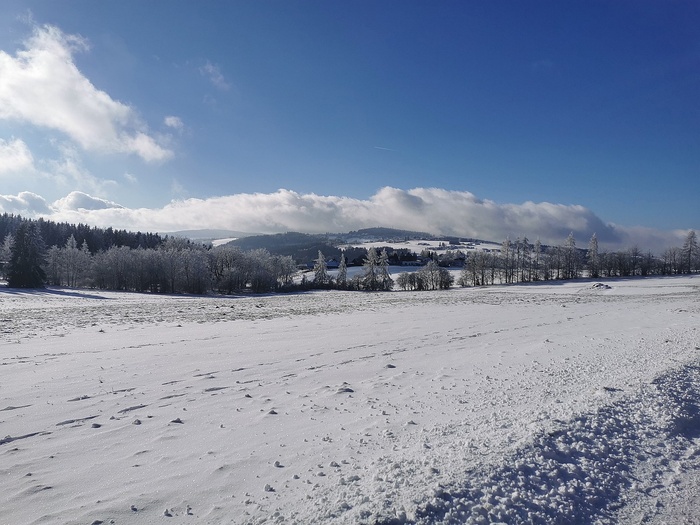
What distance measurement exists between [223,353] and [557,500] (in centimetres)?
1078

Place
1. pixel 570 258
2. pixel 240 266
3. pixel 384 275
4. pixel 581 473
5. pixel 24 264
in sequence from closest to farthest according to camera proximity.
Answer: pixel 581 473 → pixel 24 264 → pixel 240 266 → pixel 384 275 → pixel 570 258

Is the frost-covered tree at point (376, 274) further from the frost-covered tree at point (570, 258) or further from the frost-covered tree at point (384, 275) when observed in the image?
the frost-covered tree at point (570, 258)

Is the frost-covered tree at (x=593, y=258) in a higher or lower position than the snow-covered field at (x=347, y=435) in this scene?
higher

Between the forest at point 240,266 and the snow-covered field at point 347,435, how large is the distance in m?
62.5

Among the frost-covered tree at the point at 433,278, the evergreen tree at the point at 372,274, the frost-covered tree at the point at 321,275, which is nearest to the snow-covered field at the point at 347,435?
the evergreen tree at the point at 372,274

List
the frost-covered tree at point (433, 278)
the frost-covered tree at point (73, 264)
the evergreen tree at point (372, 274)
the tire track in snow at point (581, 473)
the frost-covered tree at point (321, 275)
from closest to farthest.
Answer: the tire track in snow at point (581, 473) < the frost-covered tree at point (73, 264) < the frost-covered tree at point (433, 278) < the evergreen tree at point (372, 274) < the frost-covered tree at point (321, 275)

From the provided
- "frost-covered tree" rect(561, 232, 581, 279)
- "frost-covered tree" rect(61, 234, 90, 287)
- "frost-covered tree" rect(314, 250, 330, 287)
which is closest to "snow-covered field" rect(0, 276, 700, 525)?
"frost-covered tree" rect(61, 234, 90, 287)

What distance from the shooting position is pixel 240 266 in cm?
8300

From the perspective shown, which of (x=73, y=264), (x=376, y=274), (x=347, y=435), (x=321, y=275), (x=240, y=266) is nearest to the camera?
(x=347, y=435)

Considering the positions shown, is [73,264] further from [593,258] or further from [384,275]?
[593,258]

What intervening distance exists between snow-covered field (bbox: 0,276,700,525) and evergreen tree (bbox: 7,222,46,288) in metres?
60.5

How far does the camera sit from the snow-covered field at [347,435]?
4.53 m

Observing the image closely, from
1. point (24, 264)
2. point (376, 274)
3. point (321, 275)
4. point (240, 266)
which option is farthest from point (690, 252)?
point (24, 264)

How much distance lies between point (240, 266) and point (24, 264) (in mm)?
37570
